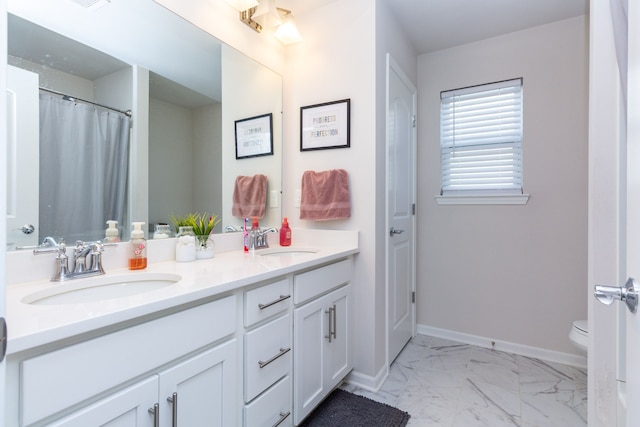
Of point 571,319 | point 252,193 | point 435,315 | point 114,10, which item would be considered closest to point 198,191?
point 252,193

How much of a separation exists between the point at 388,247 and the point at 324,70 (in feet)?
4.01

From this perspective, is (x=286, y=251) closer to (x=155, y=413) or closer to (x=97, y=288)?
(x=97, y=288)

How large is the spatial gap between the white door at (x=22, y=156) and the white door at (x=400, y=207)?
1698 millimetres

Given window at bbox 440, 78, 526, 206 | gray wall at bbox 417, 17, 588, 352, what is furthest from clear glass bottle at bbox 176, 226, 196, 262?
window at bbox 440, 78, 526, 206

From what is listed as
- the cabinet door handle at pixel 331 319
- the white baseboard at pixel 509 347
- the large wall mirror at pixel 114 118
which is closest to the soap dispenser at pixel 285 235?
the large wall mirror at pixel 114 118

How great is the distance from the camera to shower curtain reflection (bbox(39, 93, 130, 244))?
1.08 m

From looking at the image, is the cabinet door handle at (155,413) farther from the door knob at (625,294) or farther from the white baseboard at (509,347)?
the white baseboard at (509,347)

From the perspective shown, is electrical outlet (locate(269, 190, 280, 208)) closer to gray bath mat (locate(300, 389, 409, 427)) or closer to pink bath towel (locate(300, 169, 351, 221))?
pink bath towel (locate(300, 169, 351, 221))

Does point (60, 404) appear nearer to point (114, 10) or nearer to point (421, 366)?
point (114, 10)

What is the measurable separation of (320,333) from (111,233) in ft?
3.38

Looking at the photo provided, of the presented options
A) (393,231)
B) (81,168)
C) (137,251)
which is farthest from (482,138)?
(81,168)

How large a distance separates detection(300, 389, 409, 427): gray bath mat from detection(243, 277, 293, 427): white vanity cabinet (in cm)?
30

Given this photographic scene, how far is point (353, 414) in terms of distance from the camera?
1592 mm

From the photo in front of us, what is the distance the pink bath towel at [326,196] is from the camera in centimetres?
187
